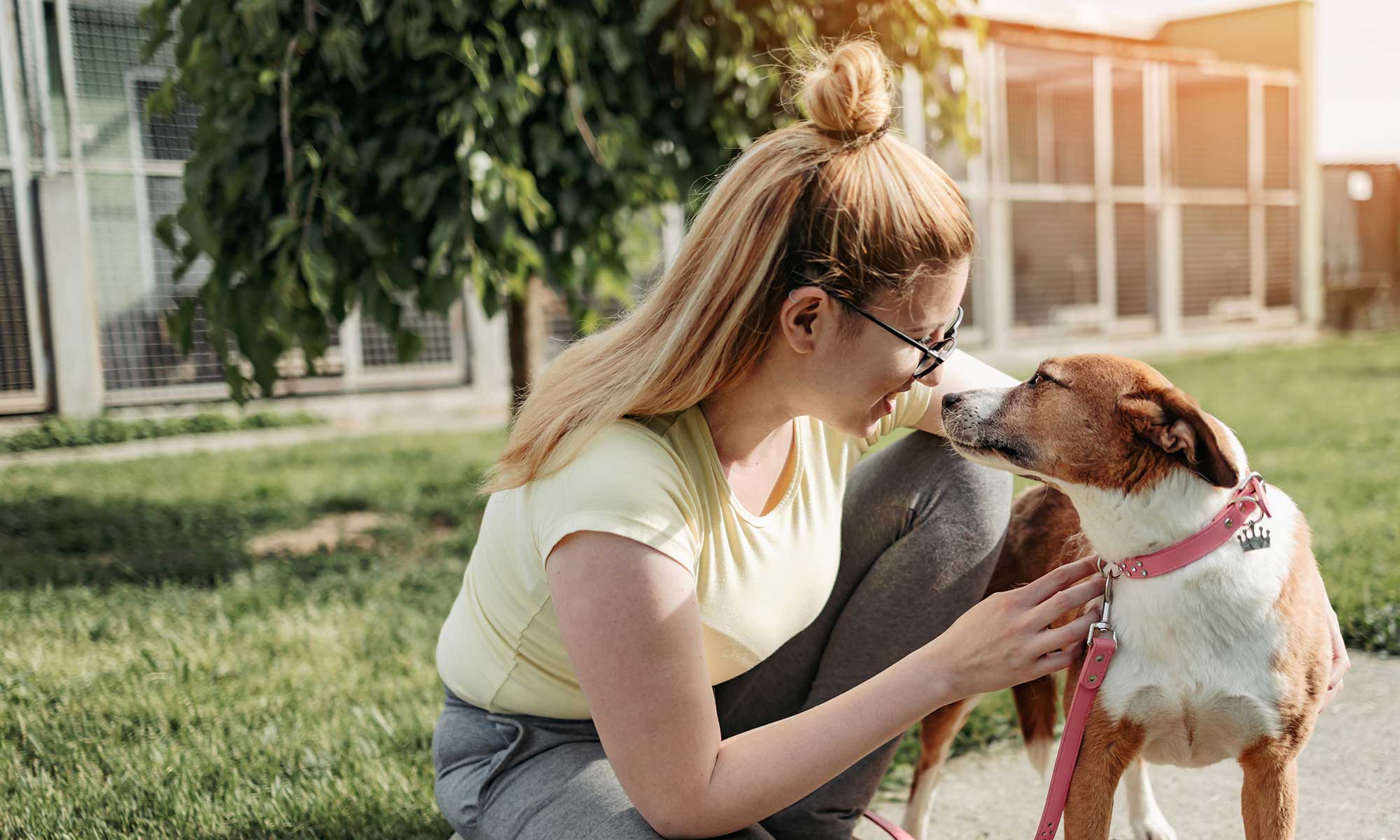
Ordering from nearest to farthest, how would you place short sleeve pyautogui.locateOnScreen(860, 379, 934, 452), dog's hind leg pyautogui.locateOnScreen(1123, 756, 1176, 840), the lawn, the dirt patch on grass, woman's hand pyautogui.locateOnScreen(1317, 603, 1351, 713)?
woman's hand pyautogui.locateOnScreen(1317, 603, 1351, 713) < short sleeve pyautogui.locateOnScreen(860, 379, 934, 452) < dog's hind leg pyautogui.locateOnScreen(1123, 756, 1176, 840) < the lawn < the dirt patch on grass

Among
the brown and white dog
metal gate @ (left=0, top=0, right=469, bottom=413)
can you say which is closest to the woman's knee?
the brown and white dog

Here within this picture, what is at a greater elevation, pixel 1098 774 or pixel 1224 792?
pixel 1098 774

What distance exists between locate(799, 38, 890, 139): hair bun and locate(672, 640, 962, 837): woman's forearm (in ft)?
2.40

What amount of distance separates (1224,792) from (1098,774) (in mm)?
914

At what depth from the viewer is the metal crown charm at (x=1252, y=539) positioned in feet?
5.00

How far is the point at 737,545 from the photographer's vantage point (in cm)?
167

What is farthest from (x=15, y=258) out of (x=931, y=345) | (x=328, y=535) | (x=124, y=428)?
(x=931, y=345)

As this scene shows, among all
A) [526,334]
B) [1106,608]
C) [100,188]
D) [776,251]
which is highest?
[100,188]

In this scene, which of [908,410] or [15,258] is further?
[15,258]

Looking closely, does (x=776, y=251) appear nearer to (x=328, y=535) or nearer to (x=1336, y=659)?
(x=1336, y=659)

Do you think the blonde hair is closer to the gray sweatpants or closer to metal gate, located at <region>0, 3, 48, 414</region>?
the gray sweatpants

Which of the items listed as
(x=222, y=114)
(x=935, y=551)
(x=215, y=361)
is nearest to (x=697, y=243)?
(x=935, y=551)

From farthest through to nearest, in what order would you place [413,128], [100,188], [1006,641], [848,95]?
[100,188] < [413,128] < [848,95] < [1006,641]

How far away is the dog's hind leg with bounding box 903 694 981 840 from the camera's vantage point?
79.4 inches
